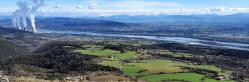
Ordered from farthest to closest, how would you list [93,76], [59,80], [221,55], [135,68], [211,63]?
[221,55]
[211,63]
[135,68]
[93,76]
[59,80]

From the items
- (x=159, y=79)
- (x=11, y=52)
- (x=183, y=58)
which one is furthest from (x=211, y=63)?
(x=11, y=52)

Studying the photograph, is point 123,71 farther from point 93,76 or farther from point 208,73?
point 208,73

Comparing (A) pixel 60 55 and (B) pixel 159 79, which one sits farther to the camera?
(A) pixel 60 55

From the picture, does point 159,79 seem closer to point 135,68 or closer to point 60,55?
point 135,68

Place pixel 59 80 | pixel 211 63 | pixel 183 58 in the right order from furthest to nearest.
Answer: pixel 183 58 < pixel 211 63 < pixel 59 80

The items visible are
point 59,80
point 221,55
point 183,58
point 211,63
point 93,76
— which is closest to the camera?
point 59,80

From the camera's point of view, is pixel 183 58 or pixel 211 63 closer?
pixel 211 63

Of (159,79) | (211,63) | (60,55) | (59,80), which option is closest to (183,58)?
(211,63)

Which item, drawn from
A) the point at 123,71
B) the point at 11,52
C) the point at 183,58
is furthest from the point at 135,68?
the point at 11,52
